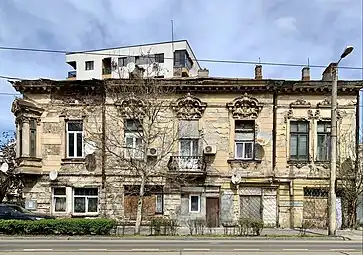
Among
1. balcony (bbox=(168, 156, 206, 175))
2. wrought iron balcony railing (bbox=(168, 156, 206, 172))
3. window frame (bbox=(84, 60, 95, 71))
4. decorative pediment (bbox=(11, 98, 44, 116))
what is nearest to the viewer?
decorative pediment (bbox=(11, 98, 44, 116))

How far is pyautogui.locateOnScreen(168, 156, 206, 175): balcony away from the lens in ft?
73.7

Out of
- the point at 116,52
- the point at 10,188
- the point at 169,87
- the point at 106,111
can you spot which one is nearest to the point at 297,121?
the point at 169,87

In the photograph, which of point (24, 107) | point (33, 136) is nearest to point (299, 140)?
point (33, 136)

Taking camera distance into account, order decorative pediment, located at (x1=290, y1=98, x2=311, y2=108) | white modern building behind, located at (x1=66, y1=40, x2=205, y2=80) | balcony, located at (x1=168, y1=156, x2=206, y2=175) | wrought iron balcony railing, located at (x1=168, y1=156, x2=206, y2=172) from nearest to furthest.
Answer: balcony, located at (x1=168, y1=156, x2=206, y2=175) < wrought iron balcony railing, located at (x1=168, y1=156, x2=206, y2=172) < decorative pediment, located at (x1=290, y1=98, x2=311, y2=108) < white modern building behind, located at (x1=66, y1=40, x2=205, y2=80)

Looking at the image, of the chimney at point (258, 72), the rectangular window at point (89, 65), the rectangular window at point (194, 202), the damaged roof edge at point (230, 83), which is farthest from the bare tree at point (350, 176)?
the rectangular window at point (89, 65)

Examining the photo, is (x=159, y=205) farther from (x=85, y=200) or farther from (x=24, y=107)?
(x=24, y=107)

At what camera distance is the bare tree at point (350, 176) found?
73.9 feet

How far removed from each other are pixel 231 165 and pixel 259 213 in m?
3.26

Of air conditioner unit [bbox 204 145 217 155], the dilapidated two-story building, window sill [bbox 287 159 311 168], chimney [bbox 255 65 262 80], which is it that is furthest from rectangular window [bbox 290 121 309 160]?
air conditioner unit [bbox 204 145 217 155]

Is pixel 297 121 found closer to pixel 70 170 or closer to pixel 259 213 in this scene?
pixel 259 213

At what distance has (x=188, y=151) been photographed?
76.8 ft

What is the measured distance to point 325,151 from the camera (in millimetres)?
23266

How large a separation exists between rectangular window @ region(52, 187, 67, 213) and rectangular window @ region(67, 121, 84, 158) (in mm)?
2159

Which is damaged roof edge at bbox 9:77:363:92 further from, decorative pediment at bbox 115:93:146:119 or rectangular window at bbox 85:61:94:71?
rectangular window at bbox 85:61:94:71
